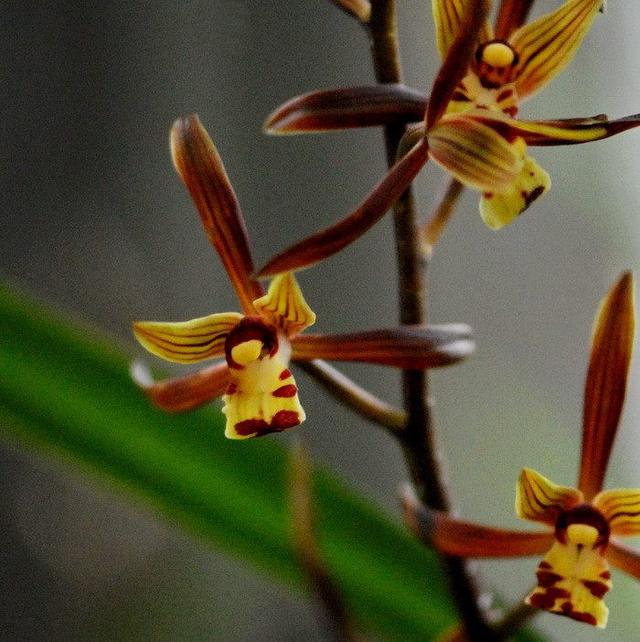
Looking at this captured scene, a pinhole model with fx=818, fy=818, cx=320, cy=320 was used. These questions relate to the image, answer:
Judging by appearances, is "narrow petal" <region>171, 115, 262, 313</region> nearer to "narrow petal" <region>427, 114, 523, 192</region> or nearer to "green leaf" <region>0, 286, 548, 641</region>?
"narrow petal" <region>427, 114, 523, 192</region>

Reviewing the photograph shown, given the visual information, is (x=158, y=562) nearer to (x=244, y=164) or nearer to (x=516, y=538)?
(x=244, y=164)

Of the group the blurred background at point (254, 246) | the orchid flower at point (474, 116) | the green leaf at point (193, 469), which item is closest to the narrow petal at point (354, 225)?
the orchid flower at point (474, 116)

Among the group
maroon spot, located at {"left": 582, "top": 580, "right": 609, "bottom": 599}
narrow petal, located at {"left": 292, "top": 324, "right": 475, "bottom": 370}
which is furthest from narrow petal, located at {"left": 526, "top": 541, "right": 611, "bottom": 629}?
narrow petal, located at {"left": 292, "top": 324, "right": 475, "bottom": 370}

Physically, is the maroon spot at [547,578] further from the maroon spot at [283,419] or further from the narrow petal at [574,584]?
the maroon spot at [283,419]

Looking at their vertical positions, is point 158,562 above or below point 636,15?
below

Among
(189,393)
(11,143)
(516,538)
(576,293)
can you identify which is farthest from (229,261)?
(576,293)

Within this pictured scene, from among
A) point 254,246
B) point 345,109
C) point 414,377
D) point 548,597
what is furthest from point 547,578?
point 254,246
